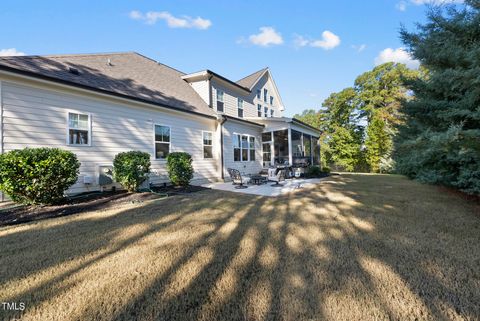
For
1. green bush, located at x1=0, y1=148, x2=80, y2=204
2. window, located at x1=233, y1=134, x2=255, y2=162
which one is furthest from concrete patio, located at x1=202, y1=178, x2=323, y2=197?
green bush, located at x1=0, y1=148, x2=80, y2=204

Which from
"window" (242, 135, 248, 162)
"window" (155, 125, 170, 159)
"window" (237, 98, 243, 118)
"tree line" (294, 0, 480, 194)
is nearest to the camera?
"tree line" (294, 0, 480, 194)

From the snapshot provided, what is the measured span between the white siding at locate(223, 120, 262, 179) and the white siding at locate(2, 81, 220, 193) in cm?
200

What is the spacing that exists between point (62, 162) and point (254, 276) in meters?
5.87

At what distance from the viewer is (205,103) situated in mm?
13180

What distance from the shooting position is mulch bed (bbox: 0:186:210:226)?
15.1 feet

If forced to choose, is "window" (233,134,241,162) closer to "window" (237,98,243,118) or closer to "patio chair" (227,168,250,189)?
"patio chair" (227,168,250,189)

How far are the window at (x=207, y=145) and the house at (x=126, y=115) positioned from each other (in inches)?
2.2

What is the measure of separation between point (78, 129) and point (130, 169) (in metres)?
2.26

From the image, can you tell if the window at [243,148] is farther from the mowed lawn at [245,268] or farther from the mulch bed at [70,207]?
the mowed lawn at [245,268]

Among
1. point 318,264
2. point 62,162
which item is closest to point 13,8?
point 62,162

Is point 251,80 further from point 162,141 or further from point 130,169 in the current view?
point 130,169

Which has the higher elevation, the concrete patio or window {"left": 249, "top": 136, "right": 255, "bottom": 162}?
window {"left": 249, "top": 136, "right": 255, "bottom": 162}

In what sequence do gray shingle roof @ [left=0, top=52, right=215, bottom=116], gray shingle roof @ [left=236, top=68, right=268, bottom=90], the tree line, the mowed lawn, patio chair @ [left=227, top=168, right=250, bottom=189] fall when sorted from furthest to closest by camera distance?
gray shingle roof @ [left=236, top=68, right=268, bottom=90], patio chair @ [left=227, top=168, right=250, bottom=189], gray shingle roof @ [left=0, top=52, right=215, bottom=116], the tree line, the mowed lawn

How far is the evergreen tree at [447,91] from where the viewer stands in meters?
4.11
